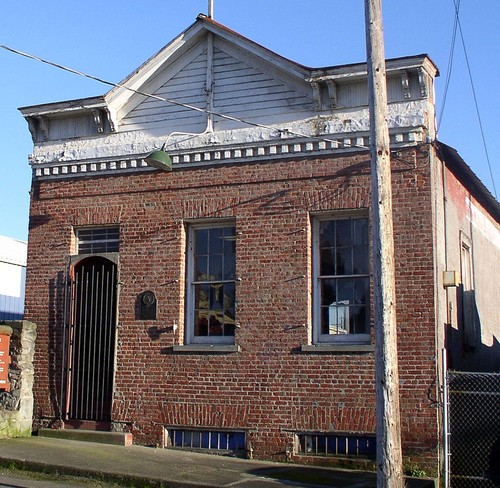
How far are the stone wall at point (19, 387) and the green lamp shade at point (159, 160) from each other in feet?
12.5

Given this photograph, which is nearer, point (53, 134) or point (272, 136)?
point (272, 136)

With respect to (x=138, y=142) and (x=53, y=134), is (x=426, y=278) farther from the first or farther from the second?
(x=53, y=134)

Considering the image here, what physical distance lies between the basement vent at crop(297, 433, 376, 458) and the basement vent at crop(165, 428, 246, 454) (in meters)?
1.05

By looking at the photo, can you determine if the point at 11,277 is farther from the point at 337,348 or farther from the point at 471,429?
the point at 471,429

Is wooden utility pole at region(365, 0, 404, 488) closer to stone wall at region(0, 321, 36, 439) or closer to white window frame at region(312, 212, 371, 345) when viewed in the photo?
white window frame at region(312, 212, 371, 345)

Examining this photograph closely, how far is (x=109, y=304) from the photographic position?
1410 centimetres

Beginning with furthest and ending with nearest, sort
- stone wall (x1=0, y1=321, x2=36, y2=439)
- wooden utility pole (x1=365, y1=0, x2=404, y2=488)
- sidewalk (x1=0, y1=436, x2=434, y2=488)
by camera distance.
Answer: stone wall (x1=0, y1=321, x2=36, y2=439) < sidewalk (x1=0, y1=436, x2=434, y2=488) < wooden utility pole (x1=365, y1=0, x2=404, y2=488)

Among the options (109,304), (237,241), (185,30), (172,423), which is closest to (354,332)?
(237,241)

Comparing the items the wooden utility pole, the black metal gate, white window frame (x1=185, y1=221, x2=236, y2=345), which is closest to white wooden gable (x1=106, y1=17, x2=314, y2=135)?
white window frame (x1=185, y1=221, x2=236, y2=345)

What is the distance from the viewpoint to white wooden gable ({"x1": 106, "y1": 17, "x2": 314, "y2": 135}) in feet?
43.9

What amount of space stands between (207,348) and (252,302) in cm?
107

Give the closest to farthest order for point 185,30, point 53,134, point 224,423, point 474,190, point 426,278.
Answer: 1. point 426,278
2. point 224,423
3. point 185,30
4. point 53,134
5. point 474,190

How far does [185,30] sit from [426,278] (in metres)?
6.08

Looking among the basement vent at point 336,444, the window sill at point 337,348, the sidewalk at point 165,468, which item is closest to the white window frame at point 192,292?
the window sill at point 337,348
